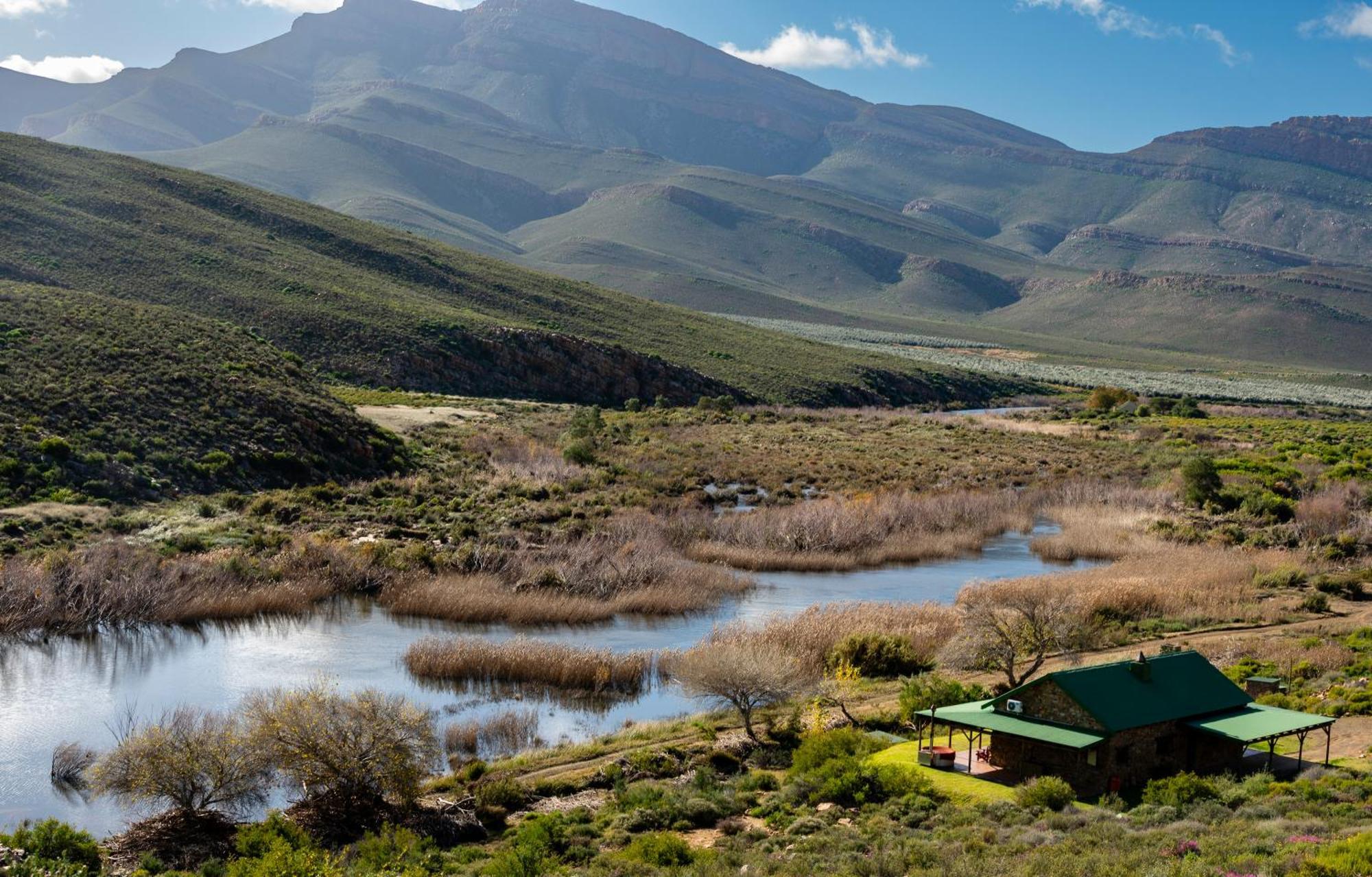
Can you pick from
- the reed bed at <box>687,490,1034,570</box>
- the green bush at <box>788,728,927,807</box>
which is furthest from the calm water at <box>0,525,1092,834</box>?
the green bush at <box>788,728,927,807</box>

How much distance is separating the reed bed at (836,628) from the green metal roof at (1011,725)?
6116 mm

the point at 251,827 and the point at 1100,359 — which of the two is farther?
the point at 1100,359

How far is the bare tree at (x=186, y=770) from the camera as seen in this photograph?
63.0 feet

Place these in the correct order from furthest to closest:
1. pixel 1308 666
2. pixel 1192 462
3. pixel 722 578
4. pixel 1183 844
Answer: pixel 1192 462, pixel 722 578, pixel 1308 666, pixel 1183 844

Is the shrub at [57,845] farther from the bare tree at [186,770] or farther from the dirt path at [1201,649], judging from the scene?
the dirt path at [1201,649]

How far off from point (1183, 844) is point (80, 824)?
15.6 metres

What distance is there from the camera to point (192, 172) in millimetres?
116062

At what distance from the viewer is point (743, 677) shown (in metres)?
24.0

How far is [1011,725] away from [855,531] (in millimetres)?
23875

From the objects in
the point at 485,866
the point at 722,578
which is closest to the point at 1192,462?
the point at 722,578

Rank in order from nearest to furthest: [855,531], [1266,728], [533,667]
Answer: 1. [1266,728]
2. [533,667]
3. [855,531]

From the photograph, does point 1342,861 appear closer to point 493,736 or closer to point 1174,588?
point 493,736

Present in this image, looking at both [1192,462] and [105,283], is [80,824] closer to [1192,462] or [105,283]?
[1192,462]

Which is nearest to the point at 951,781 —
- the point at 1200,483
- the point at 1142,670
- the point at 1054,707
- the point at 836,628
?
the point at 1054,707
